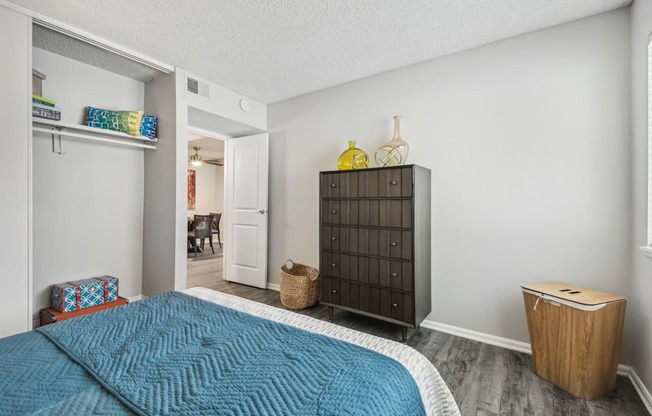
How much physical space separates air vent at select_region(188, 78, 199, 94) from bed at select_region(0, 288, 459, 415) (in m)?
2.48

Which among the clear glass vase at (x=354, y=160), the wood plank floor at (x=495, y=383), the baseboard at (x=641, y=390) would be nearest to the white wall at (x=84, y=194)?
the clear glass vase at (x=354, y=160)

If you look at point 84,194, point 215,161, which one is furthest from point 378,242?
point 215,161

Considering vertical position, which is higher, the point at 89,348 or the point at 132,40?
the point at 132,40

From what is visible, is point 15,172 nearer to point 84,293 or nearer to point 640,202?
point 84,293

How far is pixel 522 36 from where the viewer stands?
231cm

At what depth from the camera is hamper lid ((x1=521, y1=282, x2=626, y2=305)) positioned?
5.60ft

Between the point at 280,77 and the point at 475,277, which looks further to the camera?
the point at 280,77

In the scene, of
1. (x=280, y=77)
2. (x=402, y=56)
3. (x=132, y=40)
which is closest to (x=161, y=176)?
(x=132, y=40)

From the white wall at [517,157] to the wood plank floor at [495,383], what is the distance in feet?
0.80

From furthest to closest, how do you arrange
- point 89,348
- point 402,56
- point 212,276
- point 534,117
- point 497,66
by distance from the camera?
1. point 212,276
2. point 402,56
3. point 497,66
4. point 534,117
5. point 89,348

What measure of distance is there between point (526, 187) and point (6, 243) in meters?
3.75

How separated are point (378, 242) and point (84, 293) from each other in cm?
263

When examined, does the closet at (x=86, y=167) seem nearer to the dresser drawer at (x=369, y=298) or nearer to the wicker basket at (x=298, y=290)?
the wicker basket at (x=298, y=290)

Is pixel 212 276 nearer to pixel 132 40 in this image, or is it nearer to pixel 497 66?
pixel 132 40
